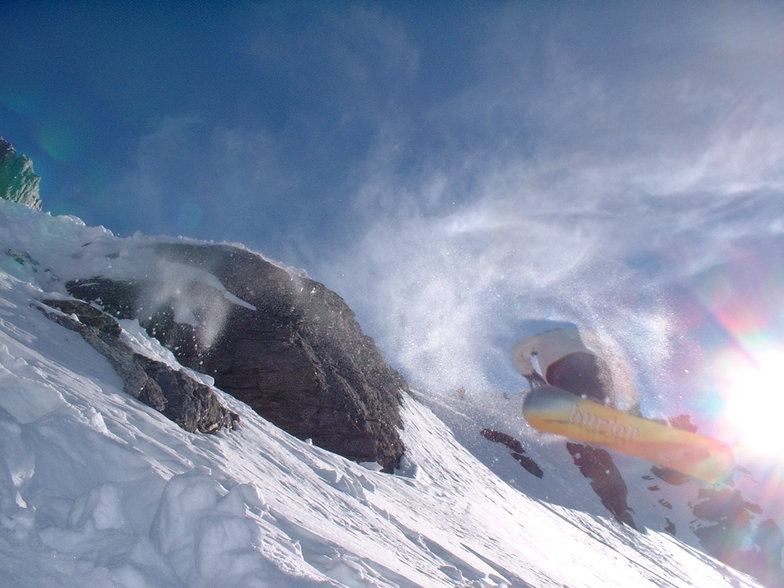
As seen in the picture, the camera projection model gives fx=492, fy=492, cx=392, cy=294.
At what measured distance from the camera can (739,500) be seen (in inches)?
2160

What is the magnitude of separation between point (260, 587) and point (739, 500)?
67.6 meters

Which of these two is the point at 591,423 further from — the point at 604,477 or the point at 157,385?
the point at 604,477

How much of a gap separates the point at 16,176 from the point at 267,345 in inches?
1604

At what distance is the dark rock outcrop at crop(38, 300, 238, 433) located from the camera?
390 inches

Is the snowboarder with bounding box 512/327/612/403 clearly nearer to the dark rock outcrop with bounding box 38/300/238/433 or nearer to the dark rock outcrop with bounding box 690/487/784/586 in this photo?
the dark rock outcrop with bounding box 38/300/238/433

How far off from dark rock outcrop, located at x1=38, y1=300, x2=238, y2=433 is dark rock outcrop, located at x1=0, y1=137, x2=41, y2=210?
42266 millimetres

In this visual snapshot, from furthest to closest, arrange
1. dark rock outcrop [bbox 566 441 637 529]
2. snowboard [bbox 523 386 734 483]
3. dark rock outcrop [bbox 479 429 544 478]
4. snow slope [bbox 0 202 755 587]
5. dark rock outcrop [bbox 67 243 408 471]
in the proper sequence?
dark rock outcrop [bbox 566 441 637 529]
dark rock outcrop [bbox 479 429 544 478]
snowboard [bbox 523 386 734 483]
dark rock outcrop [bbox 67 243 408 471]
snow slope [bbox 0 202 755 587]

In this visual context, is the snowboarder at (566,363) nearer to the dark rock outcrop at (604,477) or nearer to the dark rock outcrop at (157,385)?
the dark rock outcrop at (157,385)

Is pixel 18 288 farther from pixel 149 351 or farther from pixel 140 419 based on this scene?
pixel 140 419

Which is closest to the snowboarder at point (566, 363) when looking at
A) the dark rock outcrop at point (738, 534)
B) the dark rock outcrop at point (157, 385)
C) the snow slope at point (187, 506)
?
the snow slope at point (187, 506)

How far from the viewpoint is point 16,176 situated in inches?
1813

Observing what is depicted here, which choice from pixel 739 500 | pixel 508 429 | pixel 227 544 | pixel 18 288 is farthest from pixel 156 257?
pixel 739 500

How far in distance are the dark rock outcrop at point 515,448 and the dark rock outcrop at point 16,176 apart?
1794 inches

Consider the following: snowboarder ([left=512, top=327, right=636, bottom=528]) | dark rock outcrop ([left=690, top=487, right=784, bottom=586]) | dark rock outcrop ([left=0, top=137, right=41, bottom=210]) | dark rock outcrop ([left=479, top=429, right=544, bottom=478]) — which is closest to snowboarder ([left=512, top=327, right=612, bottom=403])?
snowboarder ([left=512, top=327, right=636, bottom=528])
